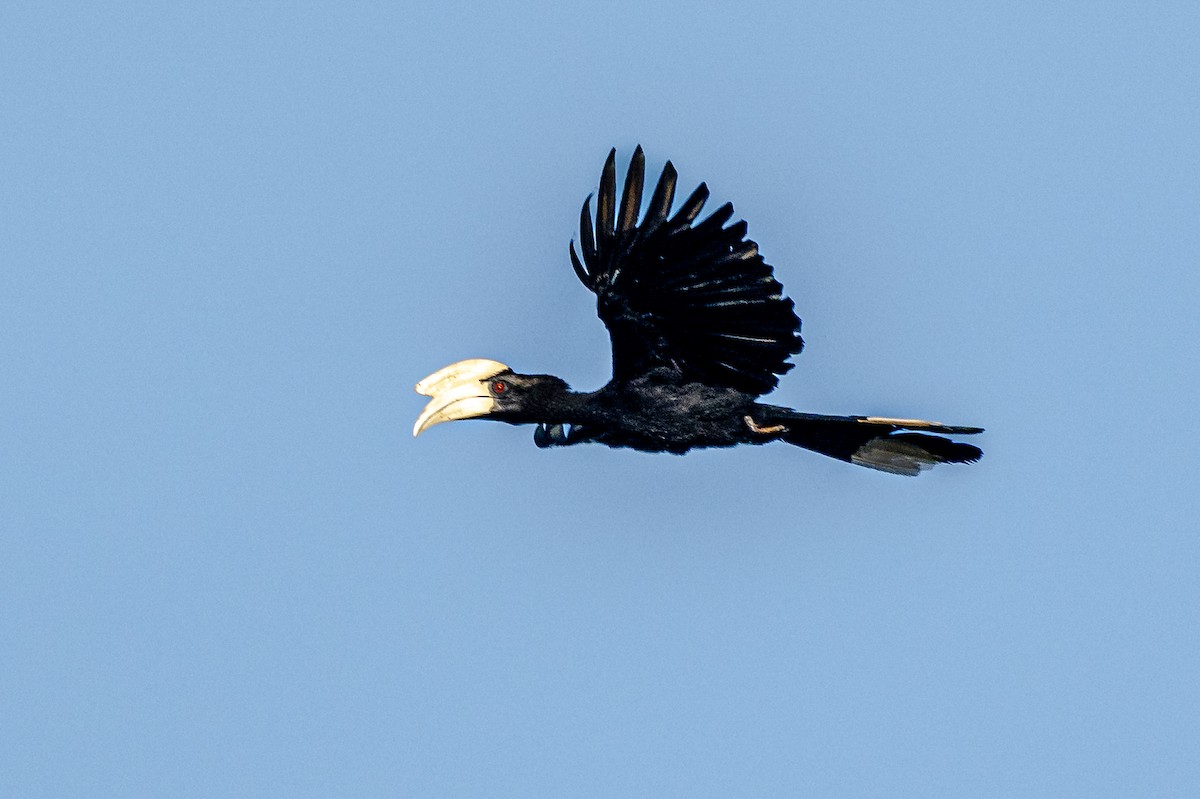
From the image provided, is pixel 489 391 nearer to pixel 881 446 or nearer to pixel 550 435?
pixel 550 435

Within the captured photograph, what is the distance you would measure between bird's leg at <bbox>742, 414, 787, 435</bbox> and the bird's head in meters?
1.34

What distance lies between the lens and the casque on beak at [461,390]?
15250mm

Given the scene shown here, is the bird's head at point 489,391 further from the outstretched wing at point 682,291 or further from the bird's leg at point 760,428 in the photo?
the bird's leg at point 760,428

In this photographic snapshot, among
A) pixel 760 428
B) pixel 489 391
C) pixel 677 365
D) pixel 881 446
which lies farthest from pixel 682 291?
pixel 881 446

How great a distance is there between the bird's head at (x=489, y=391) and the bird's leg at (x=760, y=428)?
1.34 meters

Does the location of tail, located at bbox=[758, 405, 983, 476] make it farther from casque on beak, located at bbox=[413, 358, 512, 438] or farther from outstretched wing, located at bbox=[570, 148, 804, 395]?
casque on beak, located at bbox=[413, 358, 512, 438]

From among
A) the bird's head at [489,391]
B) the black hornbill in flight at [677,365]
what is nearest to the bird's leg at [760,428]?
the black hornbill in flight at [677,365]

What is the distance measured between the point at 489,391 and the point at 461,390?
0.20 metres

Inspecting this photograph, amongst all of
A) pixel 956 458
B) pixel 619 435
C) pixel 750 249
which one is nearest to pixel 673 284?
pixel 750 249

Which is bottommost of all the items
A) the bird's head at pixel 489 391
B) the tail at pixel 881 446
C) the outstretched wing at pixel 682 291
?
the tail at pixel 881 446

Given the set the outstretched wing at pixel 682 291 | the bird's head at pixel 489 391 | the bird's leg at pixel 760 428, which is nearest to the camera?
the outstretched wing at pixel 682 291

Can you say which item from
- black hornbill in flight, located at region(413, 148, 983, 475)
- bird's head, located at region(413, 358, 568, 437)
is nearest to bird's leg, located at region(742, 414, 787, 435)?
black hornbill in flight, located at region(413, 148, 983, 475)

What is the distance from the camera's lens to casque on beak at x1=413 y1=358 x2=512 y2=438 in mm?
15250

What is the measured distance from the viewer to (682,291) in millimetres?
14305
